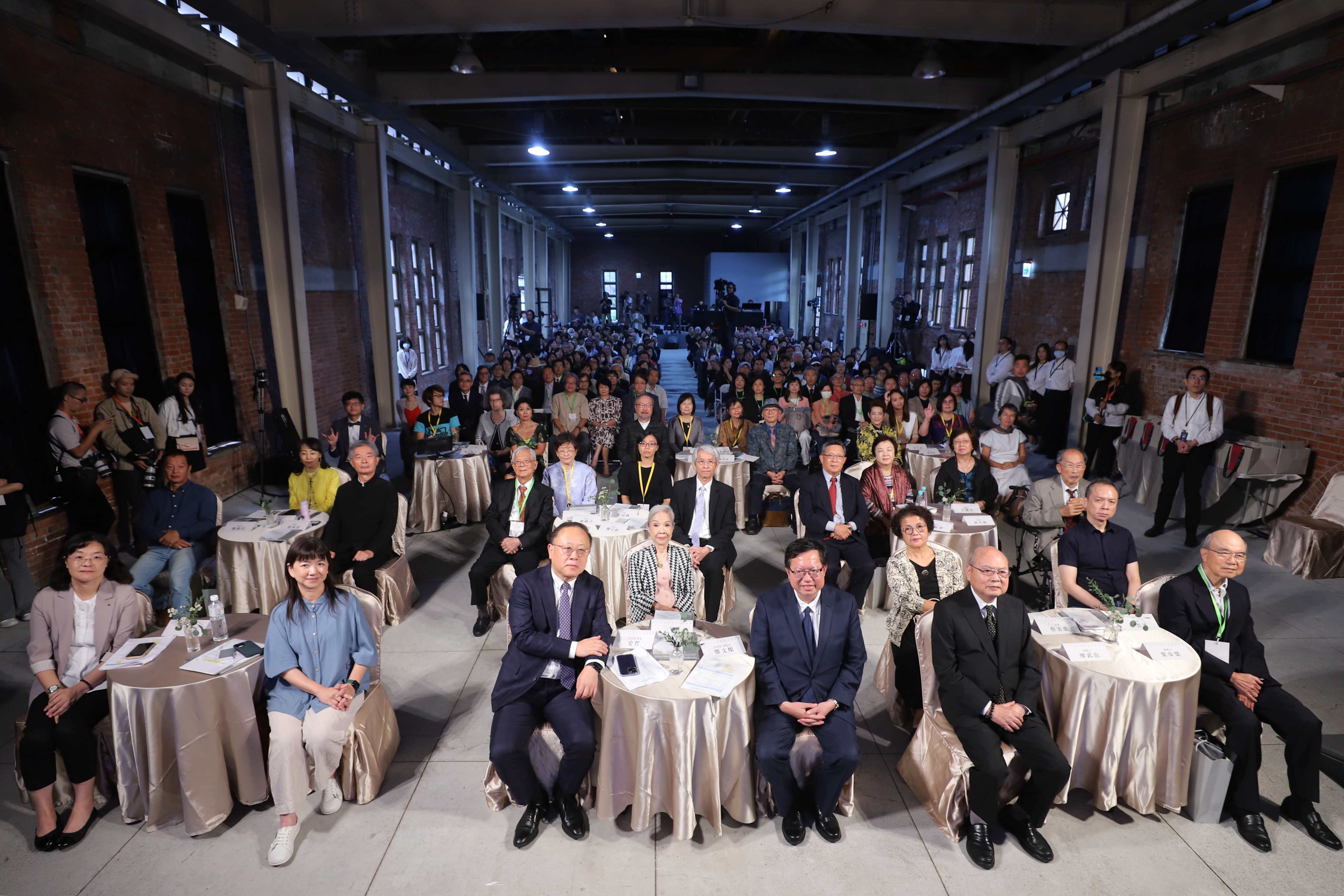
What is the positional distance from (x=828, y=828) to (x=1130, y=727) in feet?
4.81

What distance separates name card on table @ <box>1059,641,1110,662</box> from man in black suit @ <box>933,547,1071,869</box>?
0.15 m

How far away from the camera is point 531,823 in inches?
134

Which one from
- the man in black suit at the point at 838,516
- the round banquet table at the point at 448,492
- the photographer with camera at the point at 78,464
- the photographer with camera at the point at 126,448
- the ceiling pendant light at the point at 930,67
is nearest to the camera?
the man in black suit at the point at 838,516

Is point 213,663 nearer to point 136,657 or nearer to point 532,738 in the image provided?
point 136,657

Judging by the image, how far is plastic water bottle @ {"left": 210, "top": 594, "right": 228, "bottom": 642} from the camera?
3.76m

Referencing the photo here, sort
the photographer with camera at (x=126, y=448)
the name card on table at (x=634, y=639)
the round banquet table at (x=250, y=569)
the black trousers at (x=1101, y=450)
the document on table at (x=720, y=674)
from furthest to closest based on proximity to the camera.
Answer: the black trousers at (x=1101, y=450), the photographer with camera at (x=126, y=448), the round banquet table at (x=250, y=569), the name card on table at (x=634, y=639), the document on table at (x=720, y=674)

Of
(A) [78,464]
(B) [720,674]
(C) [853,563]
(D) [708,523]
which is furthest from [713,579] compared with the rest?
(A) [78,464]

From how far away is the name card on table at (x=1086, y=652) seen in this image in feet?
11.6

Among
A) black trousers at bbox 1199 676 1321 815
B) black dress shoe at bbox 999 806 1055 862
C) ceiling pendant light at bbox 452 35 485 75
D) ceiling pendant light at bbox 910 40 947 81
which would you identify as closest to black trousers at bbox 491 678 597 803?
black dress shoe at bbox 999 806 1055 862

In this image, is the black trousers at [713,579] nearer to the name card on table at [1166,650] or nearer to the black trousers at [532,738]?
the black trousers at [532,738]

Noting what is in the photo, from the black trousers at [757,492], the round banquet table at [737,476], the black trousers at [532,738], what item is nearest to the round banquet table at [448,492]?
the round banquet table at [737,476]

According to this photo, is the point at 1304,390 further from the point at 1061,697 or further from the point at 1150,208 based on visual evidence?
the point at 1061,697

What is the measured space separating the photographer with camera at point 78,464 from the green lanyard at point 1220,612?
7.40 meters

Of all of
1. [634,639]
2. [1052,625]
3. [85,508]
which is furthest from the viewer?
[85,508]
